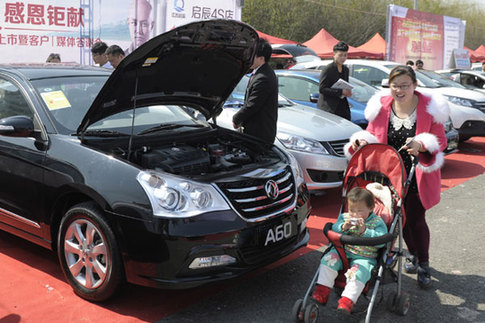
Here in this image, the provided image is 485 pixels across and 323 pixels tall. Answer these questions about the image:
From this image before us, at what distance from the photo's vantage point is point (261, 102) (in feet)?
16.5

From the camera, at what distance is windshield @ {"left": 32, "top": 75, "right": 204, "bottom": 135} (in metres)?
3.87

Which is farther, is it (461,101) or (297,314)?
(461,101)

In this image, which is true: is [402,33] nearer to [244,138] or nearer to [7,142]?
[244,138]

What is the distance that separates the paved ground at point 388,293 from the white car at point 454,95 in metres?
5.16

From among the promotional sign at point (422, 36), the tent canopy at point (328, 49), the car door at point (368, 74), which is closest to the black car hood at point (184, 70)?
the car door at point (368, 74)

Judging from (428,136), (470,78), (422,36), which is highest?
(422,36)

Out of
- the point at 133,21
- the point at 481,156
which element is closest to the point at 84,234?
the point at 133,21

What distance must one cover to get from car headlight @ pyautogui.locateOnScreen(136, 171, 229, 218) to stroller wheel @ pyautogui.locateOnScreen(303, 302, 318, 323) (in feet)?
2.64

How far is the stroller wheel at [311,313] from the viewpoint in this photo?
9.94 ft

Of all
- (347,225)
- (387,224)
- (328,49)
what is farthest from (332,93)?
(328,49)

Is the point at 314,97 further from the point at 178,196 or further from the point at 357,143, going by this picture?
the point at 178,196

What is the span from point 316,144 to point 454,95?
567 cm

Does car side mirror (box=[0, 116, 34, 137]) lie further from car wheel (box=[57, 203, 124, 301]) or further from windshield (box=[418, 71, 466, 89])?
windshield (box=[418, 71, 466, 89])

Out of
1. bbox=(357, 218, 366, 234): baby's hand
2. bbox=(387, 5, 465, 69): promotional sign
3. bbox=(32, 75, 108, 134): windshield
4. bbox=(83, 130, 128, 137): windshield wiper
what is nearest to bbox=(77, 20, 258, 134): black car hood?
bbox=(83, 130, 128, 137): windshield wiper
